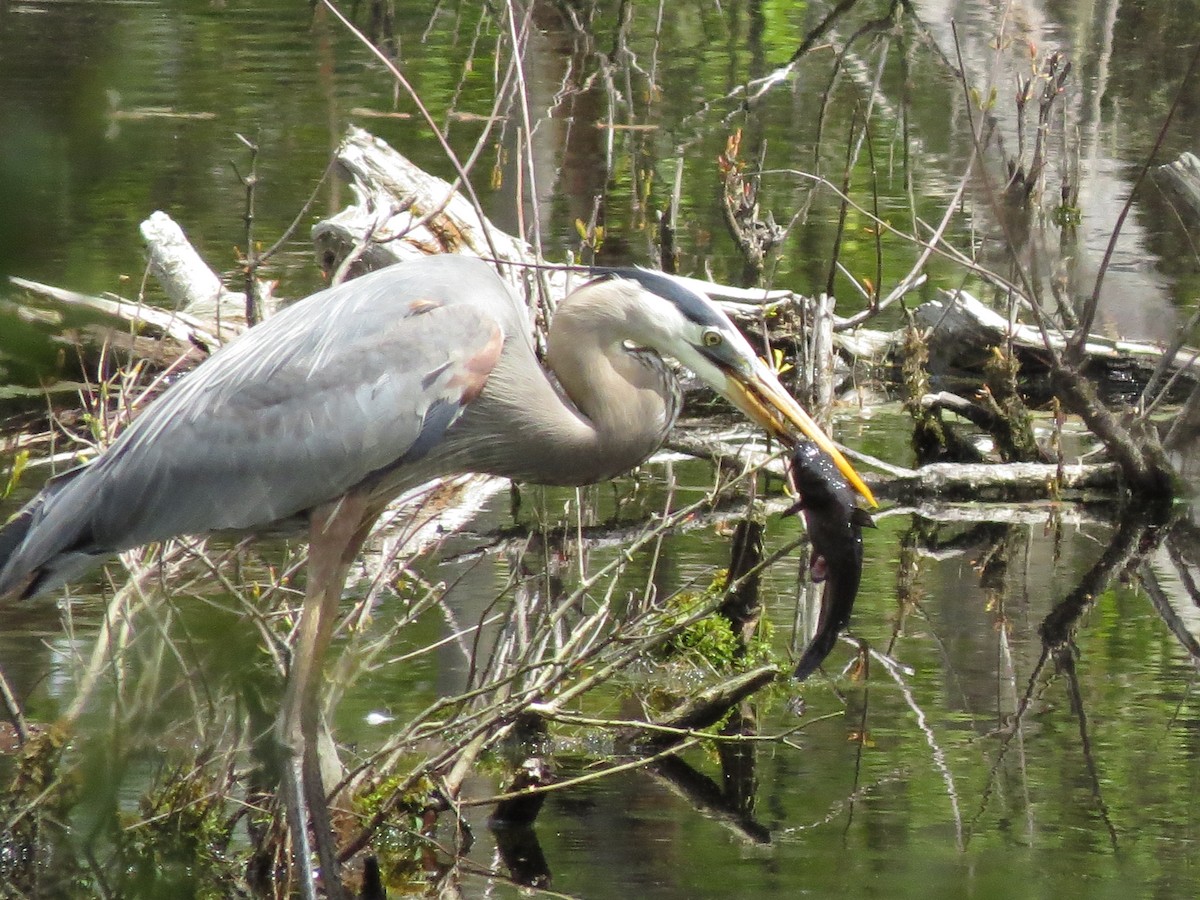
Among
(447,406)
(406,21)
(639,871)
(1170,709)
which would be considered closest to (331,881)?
(639,871)

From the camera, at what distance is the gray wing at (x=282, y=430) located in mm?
4238

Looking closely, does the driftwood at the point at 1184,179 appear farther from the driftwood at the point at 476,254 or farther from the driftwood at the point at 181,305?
the driftwood at the point at 181,305

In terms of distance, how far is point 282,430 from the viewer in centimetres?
432

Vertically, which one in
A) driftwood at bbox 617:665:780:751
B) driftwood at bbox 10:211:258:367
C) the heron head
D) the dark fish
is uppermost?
the heron head

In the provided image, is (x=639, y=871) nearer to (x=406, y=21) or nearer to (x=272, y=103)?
(x=272, y=103)

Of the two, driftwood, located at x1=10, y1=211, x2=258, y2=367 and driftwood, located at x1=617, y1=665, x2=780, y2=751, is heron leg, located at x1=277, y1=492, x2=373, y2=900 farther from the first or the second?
driftwood, located at x1=10, y1=211, x2=258, y2=367

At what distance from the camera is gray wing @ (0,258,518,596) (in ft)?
13.9

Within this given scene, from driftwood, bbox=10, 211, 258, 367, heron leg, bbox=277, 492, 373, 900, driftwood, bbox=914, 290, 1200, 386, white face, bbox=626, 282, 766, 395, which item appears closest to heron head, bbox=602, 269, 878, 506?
white face, bbox=626, 282, 766, 395

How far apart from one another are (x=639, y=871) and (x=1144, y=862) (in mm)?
1169

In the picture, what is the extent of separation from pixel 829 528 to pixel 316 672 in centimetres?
124

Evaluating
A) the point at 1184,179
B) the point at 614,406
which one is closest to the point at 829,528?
the point at 614,406

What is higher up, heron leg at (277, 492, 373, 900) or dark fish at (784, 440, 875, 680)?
dark fish at (784, 440, 875, 680)

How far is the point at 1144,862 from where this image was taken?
438 cm

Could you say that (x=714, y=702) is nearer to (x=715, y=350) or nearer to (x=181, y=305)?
(x=715, y=350)
